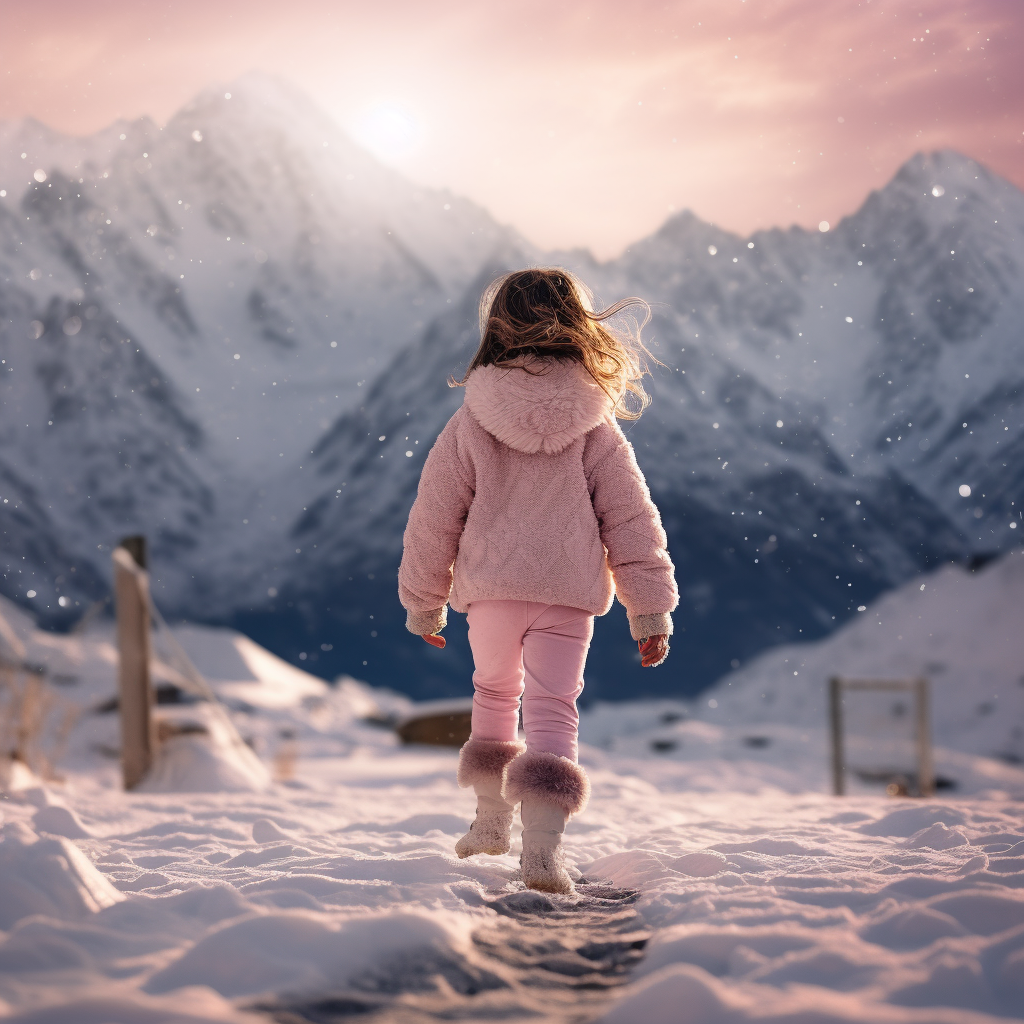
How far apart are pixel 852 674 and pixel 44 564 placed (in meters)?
32.5

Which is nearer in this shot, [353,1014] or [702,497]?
[353,1014]

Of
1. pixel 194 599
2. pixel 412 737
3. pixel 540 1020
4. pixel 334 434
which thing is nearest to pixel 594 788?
pixel 540 1020

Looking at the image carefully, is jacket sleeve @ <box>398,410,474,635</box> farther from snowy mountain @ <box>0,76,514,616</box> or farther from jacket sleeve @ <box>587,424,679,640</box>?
snowy mountain @ <box>0,76,514,616</box>

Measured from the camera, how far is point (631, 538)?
7.87ft

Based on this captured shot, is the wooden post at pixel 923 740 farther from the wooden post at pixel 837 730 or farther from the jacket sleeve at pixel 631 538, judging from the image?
the jacket sleeve at pixel 631 538

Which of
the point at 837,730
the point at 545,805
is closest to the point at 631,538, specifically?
the point at 545,805

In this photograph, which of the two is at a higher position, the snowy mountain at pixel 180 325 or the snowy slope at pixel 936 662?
the snowy mountain at pixel 180 325

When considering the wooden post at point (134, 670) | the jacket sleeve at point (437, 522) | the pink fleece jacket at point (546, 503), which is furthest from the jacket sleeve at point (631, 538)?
the wooden post at point (134, 670)

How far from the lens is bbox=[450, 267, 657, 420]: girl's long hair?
8.00 feet

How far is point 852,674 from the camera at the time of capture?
1747 cm

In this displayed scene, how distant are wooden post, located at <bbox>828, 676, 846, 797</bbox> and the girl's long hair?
4606 mm

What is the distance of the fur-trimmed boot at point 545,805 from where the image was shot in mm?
2143

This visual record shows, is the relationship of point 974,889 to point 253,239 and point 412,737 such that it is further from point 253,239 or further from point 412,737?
point 253,239

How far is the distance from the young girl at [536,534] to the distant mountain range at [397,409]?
958 inches
